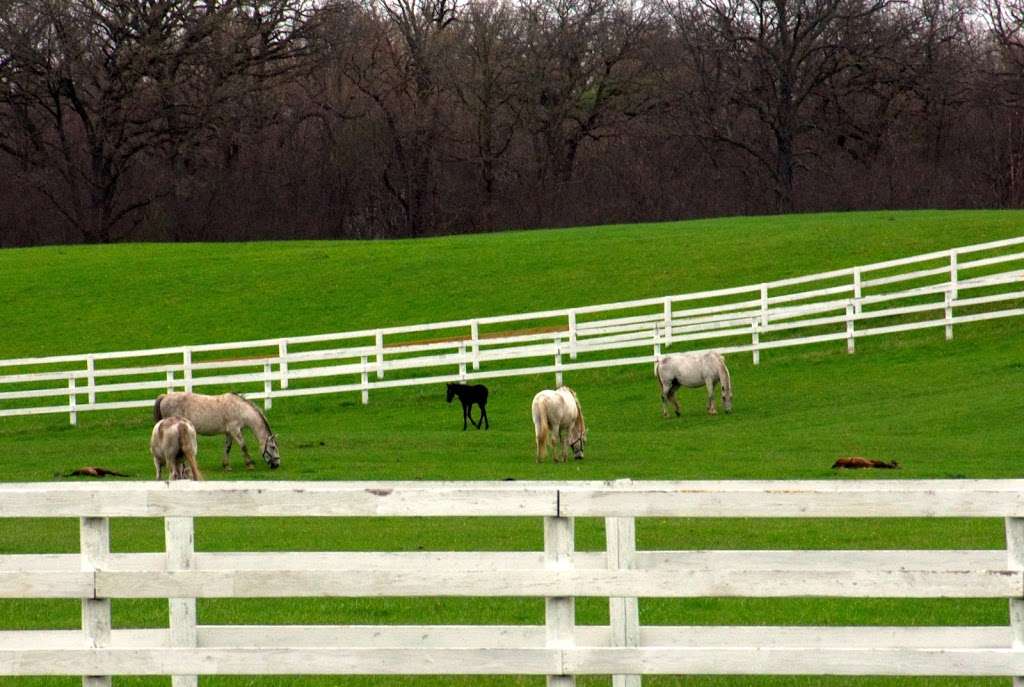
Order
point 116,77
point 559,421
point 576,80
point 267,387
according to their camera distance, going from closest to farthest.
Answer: point 559,421 < point 267,387 < point 116,77 < point 576,80

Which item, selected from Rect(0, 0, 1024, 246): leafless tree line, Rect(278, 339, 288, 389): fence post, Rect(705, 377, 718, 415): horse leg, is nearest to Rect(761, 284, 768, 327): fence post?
Rect(705, 377, 718, 415): horse leg

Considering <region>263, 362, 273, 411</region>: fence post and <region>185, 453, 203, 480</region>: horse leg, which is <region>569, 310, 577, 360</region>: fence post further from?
<region>185, 453, 203, 480</region>: horse leg

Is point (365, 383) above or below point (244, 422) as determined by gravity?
above

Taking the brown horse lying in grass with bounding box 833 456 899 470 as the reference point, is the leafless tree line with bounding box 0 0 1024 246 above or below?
above

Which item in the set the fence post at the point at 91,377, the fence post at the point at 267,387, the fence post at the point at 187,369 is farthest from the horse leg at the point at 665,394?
the fence post at the point at 91,377

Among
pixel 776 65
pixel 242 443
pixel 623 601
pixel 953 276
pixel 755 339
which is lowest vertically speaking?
pixel 623 601

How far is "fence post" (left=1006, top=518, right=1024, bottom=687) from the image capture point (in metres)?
5.69

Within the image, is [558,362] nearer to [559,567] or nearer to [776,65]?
[559,567]

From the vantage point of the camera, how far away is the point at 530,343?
32156 millimetres

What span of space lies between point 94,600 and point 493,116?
57.6m

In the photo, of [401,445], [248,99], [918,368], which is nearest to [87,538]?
[401,445]

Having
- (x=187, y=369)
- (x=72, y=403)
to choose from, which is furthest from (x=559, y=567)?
(x=72, y=403)

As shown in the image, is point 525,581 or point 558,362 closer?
point 525,581

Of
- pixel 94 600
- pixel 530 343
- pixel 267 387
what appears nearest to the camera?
pixel 94 600
